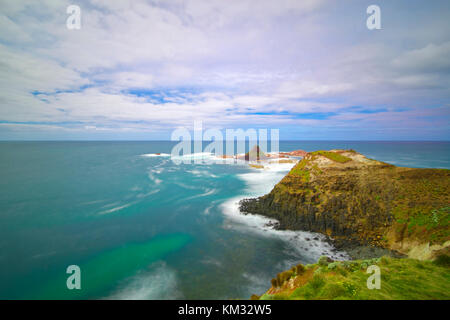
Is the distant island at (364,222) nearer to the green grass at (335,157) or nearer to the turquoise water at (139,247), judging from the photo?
the green grass at (335,157)

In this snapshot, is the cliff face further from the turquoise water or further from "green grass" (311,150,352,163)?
the turquoise water

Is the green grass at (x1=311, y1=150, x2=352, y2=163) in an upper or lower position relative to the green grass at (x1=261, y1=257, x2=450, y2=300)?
upper

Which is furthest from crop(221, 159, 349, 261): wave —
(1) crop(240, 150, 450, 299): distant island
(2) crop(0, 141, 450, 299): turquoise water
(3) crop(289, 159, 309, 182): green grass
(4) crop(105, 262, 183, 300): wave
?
(4) crop(105, 262, 183, 300): wave

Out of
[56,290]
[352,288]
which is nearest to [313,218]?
[352,288]

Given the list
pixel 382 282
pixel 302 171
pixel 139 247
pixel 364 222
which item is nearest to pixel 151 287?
pixel 139 247

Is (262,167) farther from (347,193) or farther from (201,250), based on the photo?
(201,250)

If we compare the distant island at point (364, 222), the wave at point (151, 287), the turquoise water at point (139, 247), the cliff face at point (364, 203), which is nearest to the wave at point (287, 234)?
the turquoise water at point (139, 247)
